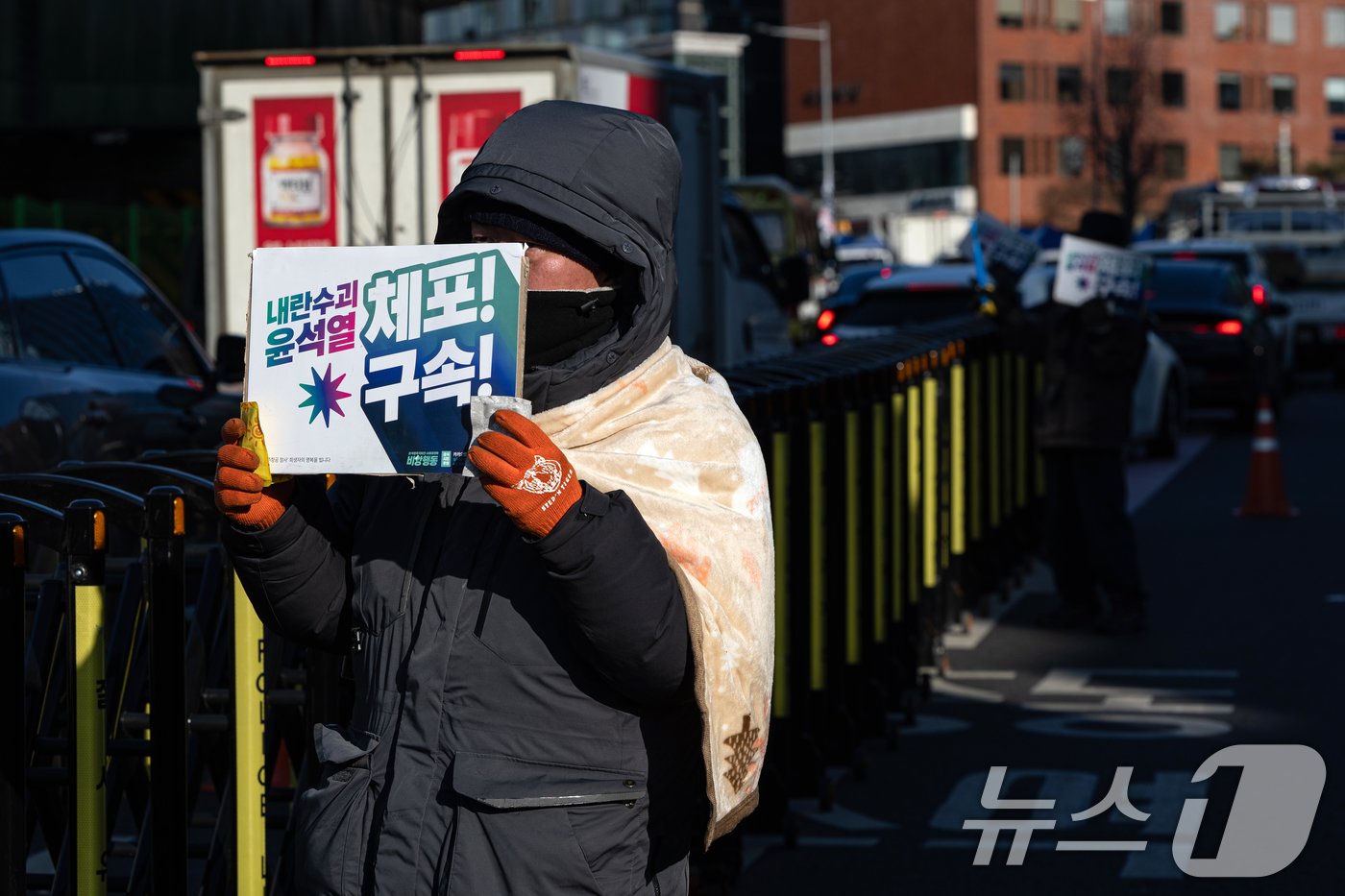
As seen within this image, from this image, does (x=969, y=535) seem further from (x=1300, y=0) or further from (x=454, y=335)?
(x=1300, y=0)

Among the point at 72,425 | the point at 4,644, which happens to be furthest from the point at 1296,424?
the point at 4,644

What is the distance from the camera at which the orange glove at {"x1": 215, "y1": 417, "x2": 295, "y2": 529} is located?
2979 mm

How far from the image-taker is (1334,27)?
10988 cm

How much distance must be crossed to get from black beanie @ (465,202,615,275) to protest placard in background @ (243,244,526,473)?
0.30 ft

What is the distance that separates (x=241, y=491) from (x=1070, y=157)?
102 meters

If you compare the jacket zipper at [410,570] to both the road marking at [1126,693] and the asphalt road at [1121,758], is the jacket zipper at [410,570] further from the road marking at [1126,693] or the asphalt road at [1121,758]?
the road marking at [1126,693]

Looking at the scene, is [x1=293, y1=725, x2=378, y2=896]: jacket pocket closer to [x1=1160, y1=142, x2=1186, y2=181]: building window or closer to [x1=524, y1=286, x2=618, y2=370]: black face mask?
[x1=524, y1=286, x2=618, y2=370]: black face mask

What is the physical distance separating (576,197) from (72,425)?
5.76 metres

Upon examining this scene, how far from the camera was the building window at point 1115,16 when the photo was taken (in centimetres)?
10069

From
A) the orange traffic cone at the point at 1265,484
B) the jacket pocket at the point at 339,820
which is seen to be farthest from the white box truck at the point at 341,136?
the jacket pocket at the point at 339,820

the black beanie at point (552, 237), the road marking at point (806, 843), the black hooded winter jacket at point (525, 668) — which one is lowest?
the road marking at point (806, 843)

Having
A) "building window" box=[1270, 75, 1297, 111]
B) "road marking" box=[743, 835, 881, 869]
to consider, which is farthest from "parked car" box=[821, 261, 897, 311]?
"building window" box=[1270, 75, 1297, 111]

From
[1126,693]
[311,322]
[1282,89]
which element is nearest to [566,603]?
[311,322]

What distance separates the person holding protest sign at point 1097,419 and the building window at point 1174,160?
98.3m
